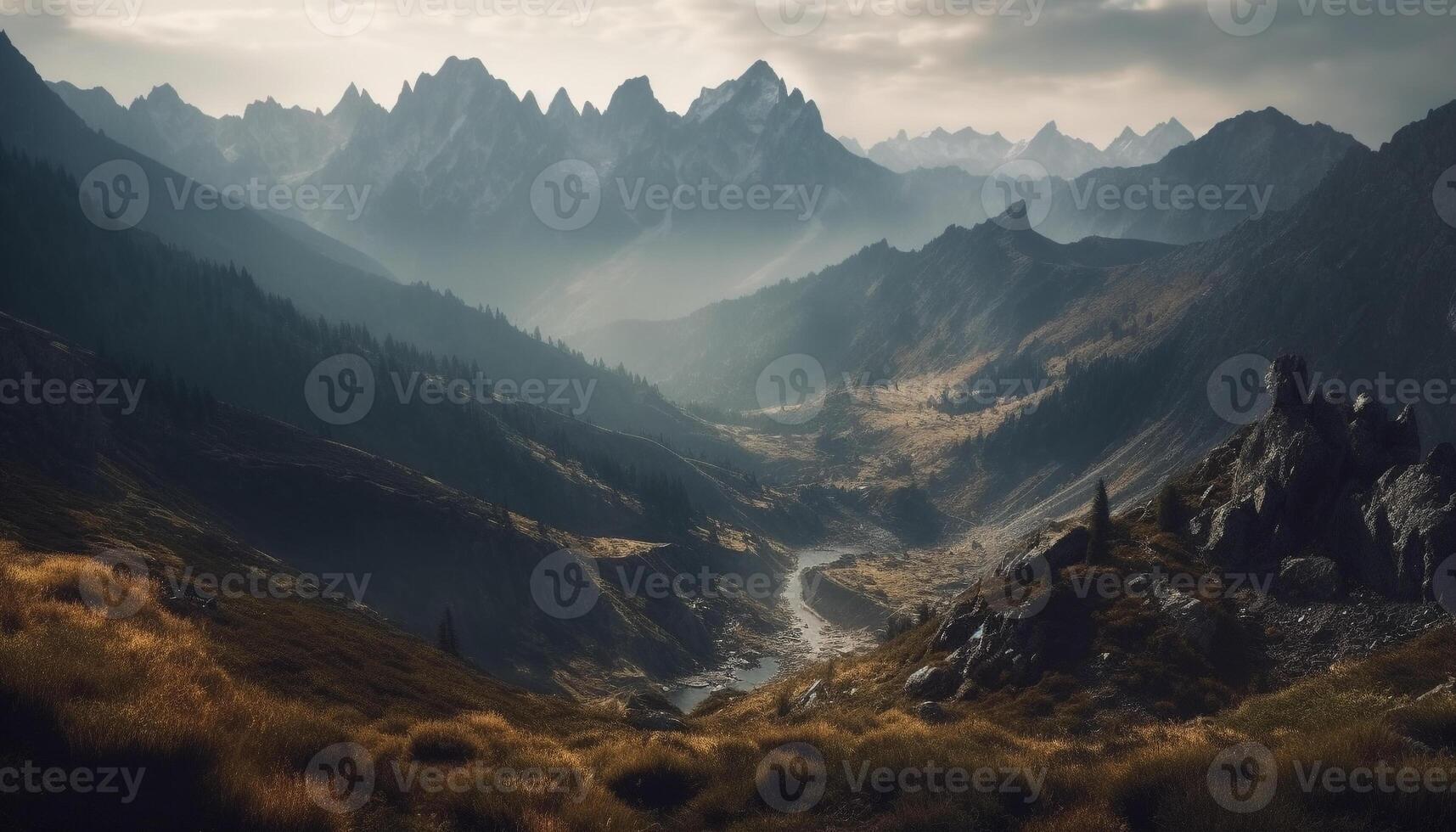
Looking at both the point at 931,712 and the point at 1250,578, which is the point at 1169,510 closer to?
the point at 1250,578

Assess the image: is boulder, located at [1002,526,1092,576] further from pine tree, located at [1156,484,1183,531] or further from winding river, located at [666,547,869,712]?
winding river, located at [666,547,869,712]

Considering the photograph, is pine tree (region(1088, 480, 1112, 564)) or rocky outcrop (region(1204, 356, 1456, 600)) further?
pine tree (region(1088, 480, 1112, 564))

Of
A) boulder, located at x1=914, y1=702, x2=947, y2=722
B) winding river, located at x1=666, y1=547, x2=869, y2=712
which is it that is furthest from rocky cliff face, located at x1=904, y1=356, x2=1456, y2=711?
winding river, located at x1=666, y1=547, x2=869, y2=712

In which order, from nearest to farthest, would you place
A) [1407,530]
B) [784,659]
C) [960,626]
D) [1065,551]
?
[1407,530]
[1065,551]
[960,626]
[784,659]

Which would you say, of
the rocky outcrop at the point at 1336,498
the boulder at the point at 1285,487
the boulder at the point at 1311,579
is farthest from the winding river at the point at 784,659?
the boulder at the point at 1311,579

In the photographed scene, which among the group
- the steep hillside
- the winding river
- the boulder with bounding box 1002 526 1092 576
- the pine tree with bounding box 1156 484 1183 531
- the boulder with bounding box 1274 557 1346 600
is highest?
the pine tree with bounding box 1156 484 1183 531

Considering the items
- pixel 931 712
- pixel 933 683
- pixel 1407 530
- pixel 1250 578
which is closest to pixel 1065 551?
pixel 1250 578

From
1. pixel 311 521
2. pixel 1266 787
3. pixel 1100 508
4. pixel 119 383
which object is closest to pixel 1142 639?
pixel 1100 508
